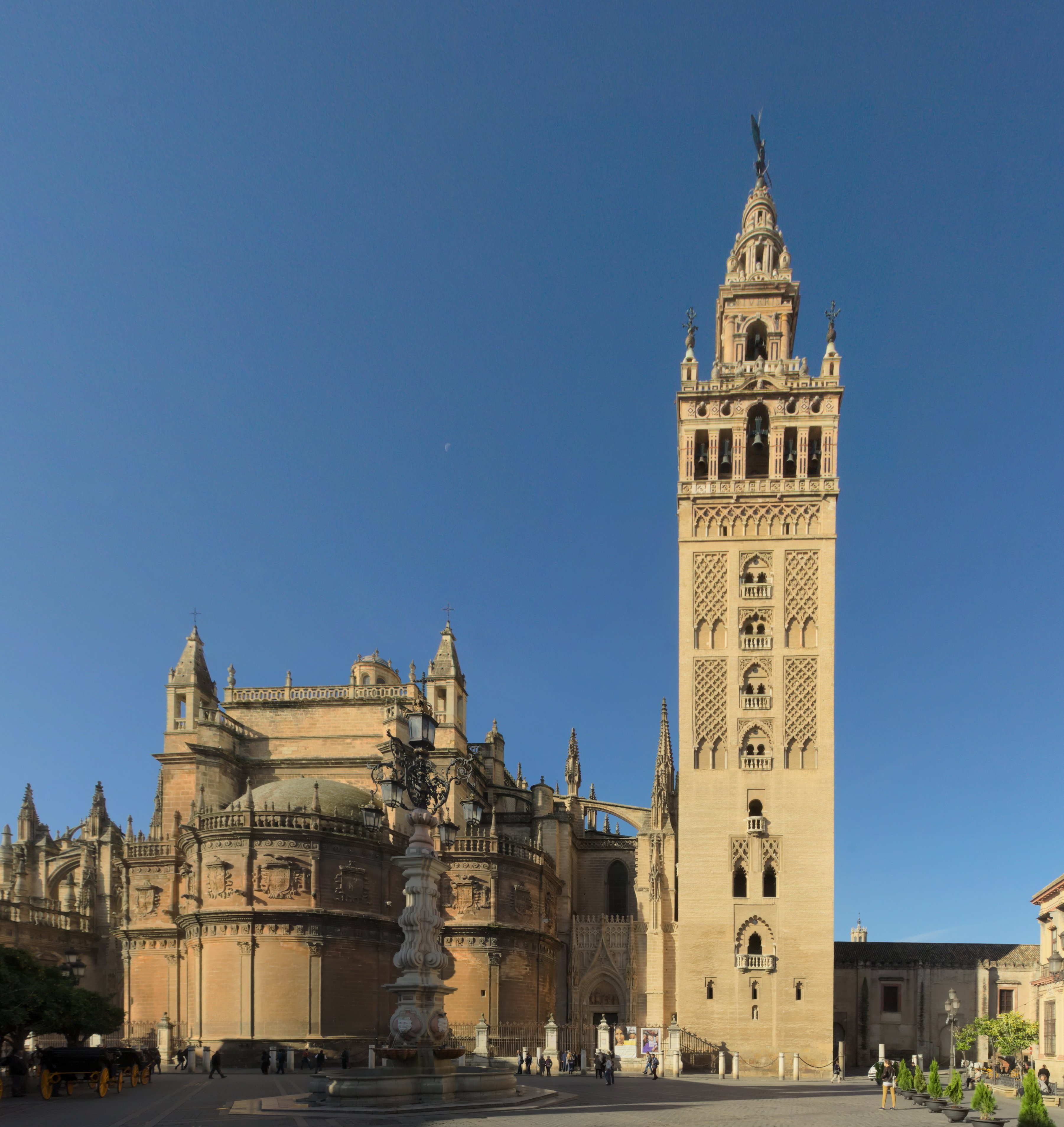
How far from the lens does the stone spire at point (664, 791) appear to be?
50.3 meters

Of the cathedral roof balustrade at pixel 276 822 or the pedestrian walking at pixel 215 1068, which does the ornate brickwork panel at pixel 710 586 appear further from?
the pedestrian walking at pixel 215 1068

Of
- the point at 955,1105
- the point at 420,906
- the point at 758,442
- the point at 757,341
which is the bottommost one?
the point at 955,1105

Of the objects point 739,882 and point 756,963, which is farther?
point 739,882

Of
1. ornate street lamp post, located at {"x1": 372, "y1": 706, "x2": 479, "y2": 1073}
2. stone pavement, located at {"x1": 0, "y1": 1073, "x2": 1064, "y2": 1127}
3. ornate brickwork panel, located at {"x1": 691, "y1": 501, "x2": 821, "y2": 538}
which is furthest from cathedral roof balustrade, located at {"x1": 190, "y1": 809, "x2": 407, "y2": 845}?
ornate brickwork panel, located at {"x1": 691, "y1": 501, "x2": 821, "y2": 538}

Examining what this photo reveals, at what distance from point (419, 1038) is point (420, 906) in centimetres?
247

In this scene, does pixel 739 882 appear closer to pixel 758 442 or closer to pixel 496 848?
pixel 496 848

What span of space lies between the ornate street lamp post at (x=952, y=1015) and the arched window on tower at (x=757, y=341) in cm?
3116

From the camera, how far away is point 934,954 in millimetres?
56438

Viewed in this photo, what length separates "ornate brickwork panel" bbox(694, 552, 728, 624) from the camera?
4938cm

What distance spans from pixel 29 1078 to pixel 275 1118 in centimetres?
1252

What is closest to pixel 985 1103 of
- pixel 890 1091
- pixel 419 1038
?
pixel 890 1091

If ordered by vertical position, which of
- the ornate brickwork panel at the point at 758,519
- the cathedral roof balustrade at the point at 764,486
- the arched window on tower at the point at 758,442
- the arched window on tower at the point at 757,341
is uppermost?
the arched window on tower at the point at 757,341

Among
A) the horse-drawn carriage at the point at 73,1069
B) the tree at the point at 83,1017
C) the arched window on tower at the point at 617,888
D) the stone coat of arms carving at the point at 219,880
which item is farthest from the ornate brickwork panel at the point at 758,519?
the horse-drawn carriage at the point at 73,1069

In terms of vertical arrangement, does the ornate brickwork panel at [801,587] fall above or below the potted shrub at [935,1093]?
above
